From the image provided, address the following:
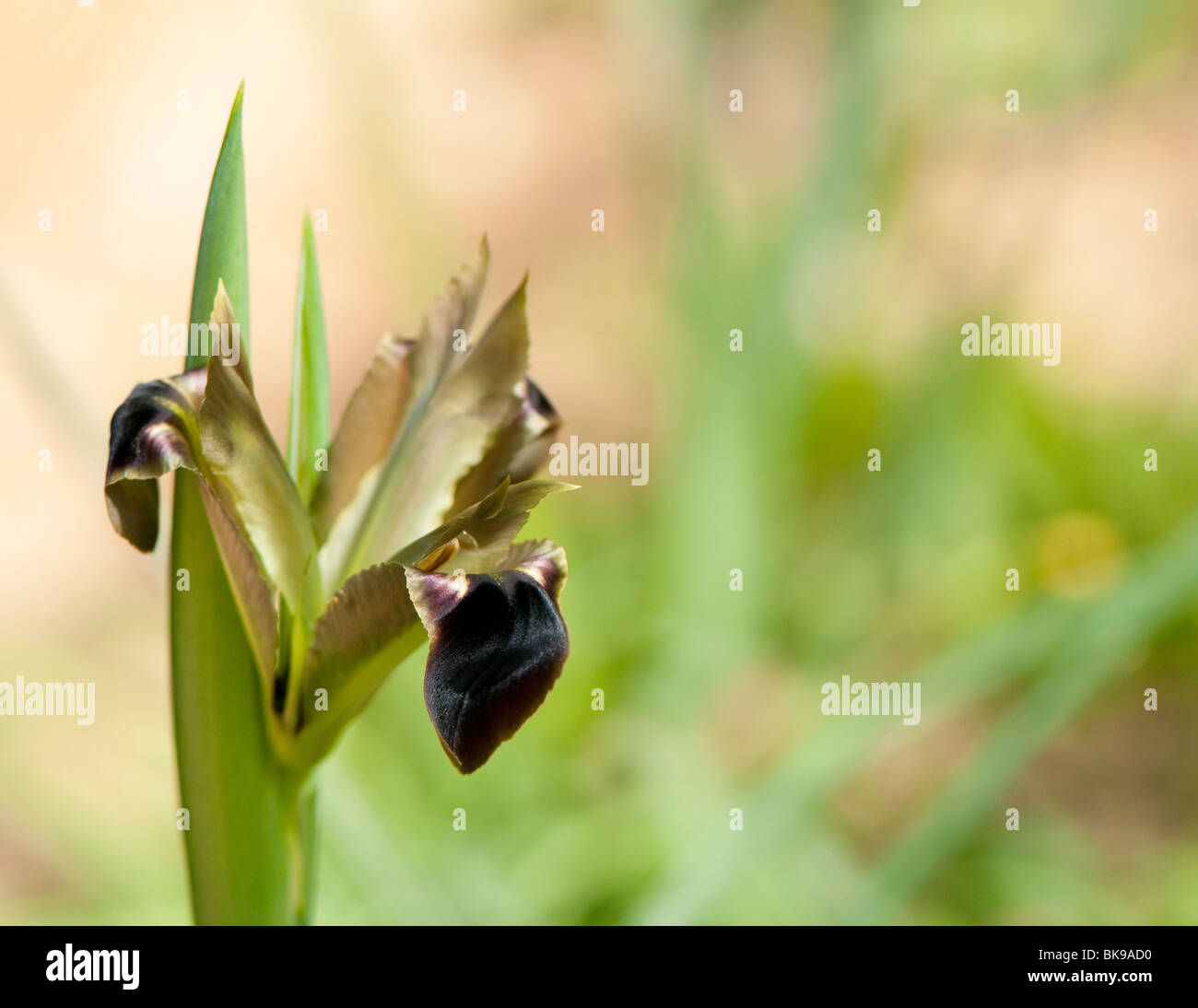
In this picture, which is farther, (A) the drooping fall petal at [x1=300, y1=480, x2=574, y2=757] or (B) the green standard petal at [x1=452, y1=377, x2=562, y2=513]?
(B) the green standard petal at [x1=452, y1=377, x2=562, y2=513]

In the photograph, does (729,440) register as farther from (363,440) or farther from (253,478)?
(253,478)

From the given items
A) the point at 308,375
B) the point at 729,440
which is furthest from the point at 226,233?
the point at 729,440

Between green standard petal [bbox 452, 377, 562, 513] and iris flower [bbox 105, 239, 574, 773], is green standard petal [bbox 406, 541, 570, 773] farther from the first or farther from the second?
green standard petal [bbox 452, 377, 562, 513]

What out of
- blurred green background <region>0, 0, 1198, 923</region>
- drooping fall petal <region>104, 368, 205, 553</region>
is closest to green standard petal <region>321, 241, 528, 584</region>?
drooping fall petal <region>104, 368, 205, 553</region>

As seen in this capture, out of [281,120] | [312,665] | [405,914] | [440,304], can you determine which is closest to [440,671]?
[312,665]

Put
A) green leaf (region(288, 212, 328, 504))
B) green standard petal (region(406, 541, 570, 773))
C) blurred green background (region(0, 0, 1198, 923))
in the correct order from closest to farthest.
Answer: green standard petal (region(406, 541, 570, 773))
green leaf (region(288, 212, 328, 504))
blurred green background (region(0, 0, 1198, 923))

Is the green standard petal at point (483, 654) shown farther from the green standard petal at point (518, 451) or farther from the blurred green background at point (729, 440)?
the blurred green background at point (729, 440)

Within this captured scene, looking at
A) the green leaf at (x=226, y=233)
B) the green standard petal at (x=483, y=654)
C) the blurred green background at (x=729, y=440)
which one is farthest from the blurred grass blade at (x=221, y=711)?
the blurred green background at (x=729, y=440)

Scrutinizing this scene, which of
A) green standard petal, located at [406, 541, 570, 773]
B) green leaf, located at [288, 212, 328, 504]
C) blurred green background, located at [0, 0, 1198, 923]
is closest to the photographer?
green standard petal, located at [406, 541, 570, 773]
